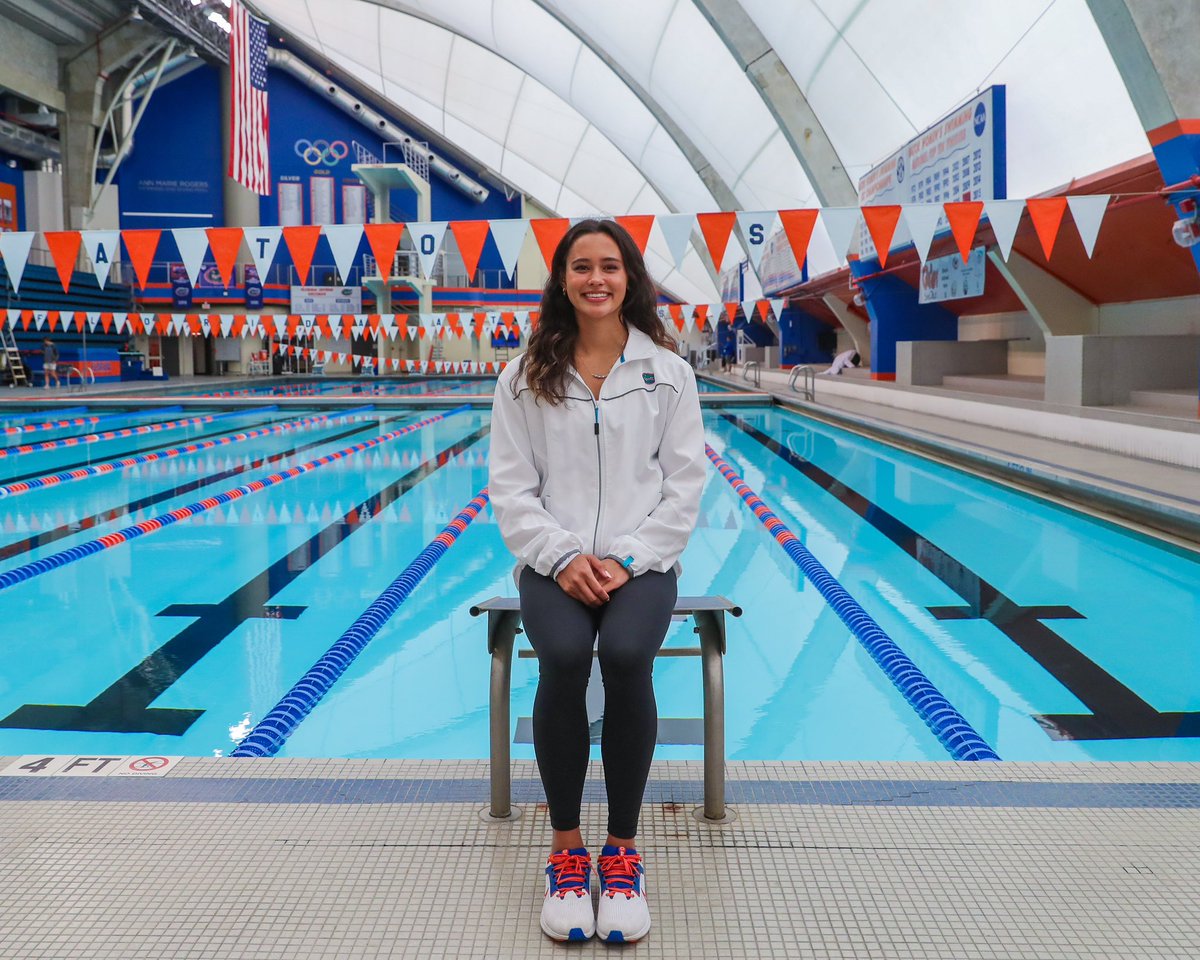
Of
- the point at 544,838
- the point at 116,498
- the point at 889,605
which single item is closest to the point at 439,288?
the point at 116,498

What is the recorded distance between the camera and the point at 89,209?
25.7 m

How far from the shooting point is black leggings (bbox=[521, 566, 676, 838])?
1.69 m

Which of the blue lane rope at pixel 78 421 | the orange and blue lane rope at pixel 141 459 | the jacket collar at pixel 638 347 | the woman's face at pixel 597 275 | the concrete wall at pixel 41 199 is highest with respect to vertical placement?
the concrete wall at pixel 41 199

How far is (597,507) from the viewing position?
6.27 ft

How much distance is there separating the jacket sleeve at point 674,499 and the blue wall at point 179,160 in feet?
105

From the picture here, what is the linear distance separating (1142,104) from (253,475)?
7.03 metres

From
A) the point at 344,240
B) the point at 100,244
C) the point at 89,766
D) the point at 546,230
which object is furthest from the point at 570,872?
the point at 100,244

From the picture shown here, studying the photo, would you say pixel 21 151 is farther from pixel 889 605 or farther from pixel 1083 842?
pixel 1083 842

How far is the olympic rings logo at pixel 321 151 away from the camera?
3297cm

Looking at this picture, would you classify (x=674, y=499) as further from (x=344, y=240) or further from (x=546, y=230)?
(x=344, y=240)

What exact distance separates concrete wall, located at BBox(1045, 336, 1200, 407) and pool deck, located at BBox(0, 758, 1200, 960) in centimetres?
831

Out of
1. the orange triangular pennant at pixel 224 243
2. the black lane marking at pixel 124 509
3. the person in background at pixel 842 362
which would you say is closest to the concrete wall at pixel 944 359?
the person in background at pixel 842 362

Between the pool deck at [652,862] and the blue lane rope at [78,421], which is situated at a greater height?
the blue lane rope at [78,421]

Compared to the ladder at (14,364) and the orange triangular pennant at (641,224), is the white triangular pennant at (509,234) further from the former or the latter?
the ladder at (14,364)
